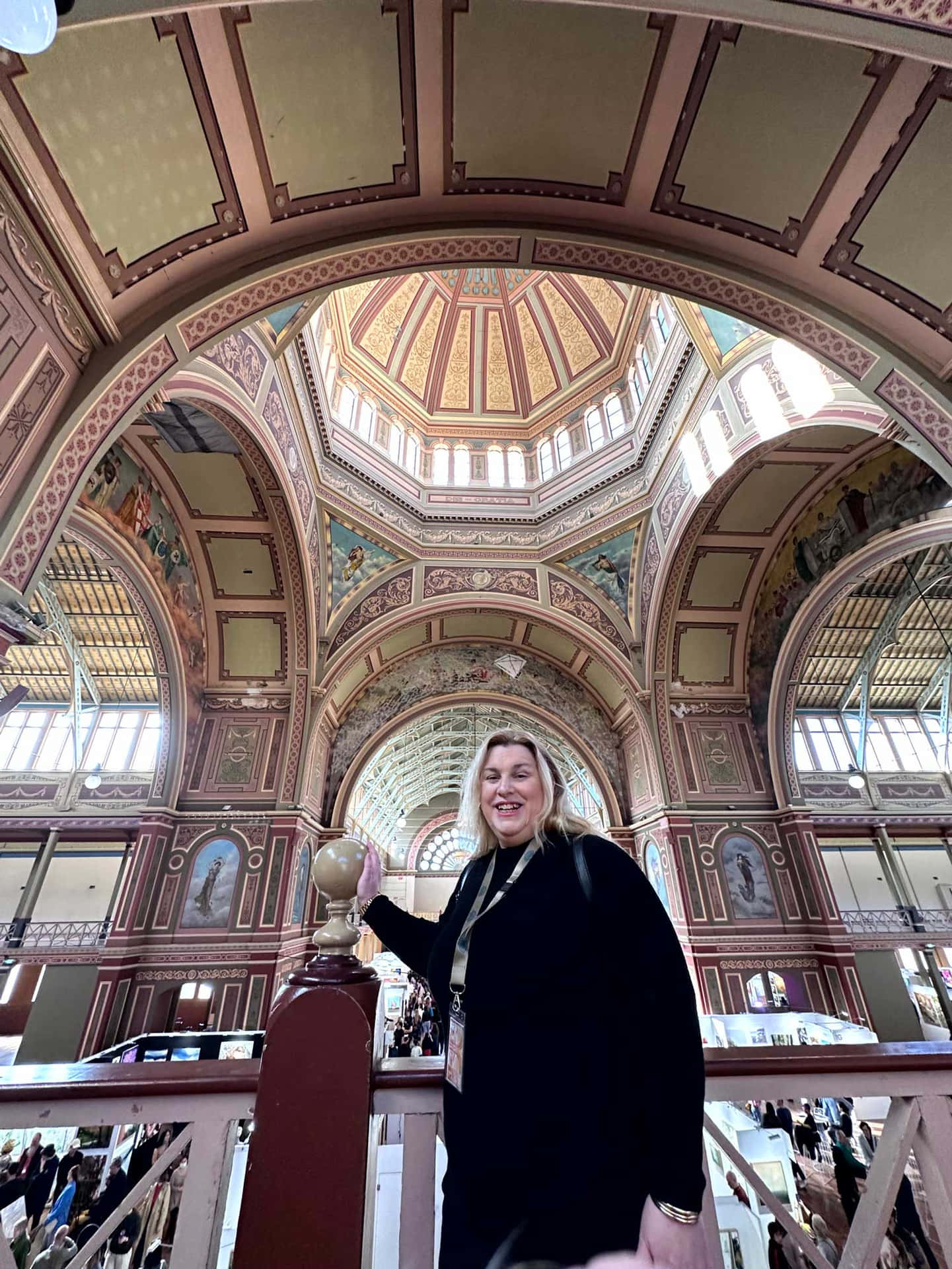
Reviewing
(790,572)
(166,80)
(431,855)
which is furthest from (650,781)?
(431,855)

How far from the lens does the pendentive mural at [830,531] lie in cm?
1000

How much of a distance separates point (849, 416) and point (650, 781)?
849 centimetres

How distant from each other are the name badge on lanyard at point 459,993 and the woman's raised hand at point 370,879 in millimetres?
391

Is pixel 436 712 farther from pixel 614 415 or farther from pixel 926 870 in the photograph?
pixel 926 870

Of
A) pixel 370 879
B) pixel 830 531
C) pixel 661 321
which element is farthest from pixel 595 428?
pixel 370 879

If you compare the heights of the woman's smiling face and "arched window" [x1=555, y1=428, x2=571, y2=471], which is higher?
"arched window" [x1=555, y1=428, x2=571, y2=471]

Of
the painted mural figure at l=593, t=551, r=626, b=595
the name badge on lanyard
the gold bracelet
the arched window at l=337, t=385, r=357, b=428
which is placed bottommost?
the gold bracelet

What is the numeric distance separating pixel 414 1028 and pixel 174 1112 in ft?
59.1

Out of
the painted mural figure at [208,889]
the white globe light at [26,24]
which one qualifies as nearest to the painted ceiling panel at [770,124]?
the white globe light at [26,24]

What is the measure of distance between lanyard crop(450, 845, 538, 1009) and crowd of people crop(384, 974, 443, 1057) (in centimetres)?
1211

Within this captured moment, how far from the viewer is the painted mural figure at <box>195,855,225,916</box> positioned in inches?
417

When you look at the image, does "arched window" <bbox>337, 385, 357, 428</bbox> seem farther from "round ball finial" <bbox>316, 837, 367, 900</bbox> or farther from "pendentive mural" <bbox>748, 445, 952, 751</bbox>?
"round ball finial" <bbox>316, 837, 367, 900</bbox>

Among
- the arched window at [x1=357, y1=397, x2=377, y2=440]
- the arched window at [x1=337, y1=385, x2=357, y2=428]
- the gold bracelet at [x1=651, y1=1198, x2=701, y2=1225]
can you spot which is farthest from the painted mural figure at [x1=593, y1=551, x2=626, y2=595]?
the gold bracelet at [x1=651, y1=1198, x2=701, y2=1225]

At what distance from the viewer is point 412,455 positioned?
15.1m
